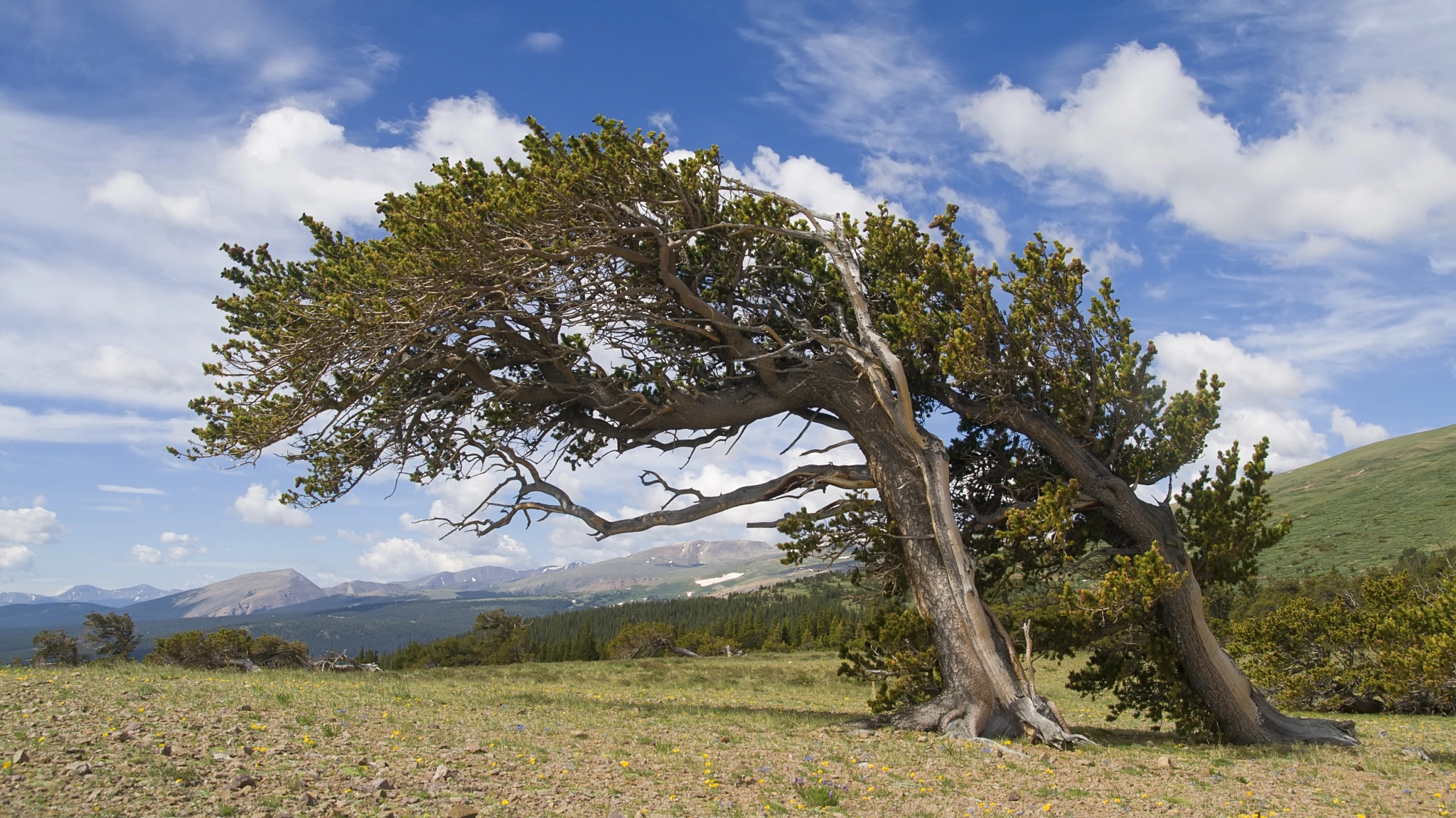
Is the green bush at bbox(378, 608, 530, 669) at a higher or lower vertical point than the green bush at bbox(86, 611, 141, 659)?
lower

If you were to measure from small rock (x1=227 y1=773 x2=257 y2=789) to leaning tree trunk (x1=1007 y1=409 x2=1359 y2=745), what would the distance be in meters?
11.1

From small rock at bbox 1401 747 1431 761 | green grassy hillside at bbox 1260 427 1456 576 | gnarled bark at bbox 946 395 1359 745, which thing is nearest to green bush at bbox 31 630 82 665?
gnarled bark at bbox 946 395 1359 745

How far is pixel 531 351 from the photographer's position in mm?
14125

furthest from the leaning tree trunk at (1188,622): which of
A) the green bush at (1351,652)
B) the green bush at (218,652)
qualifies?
the green bush at (218,652)

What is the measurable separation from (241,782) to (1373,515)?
15206cm

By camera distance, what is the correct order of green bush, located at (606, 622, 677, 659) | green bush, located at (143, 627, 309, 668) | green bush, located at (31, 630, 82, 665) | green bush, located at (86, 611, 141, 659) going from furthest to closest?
green bush, located at (606, 622, 677, 659) < green bush, located at (86, 611, 141, 659) < green bush, located at (31, 630, 82, 665) < green bush, located at (143, 627, 309, 668)

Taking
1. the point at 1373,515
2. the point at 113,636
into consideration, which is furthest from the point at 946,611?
the point at 1373,515

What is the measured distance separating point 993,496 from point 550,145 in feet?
32.0

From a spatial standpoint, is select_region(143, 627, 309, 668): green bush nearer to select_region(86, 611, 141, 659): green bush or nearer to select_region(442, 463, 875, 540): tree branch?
select_region(86, 611, 141, 659): green bush

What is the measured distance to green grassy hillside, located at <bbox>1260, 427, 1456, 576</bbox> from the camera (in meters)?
93.5

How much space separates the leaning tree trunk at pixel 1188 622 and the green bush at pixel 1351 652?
39.8 feet

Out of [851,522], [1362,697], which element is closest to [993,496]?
[851,522]

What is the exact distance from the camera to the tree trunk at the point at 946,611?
11.6 meters

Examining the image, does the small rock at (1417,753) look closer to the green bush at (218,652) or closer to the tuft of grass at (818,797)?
the tuft of grass at (818,797)
